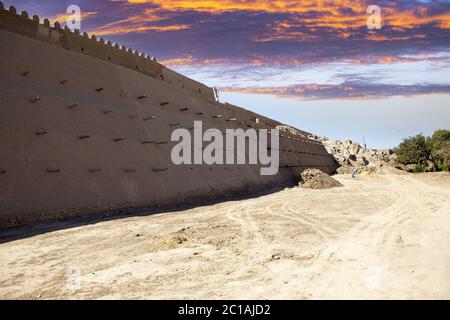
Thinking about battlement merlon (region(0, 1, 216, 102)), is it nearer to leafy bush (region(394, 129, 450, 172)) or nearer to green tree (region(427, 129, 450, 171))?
green tree (region(427, 129, 450, 171))

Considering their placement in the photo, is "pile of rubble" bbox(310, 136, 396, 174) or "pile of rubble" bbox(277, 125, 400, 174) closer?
"pile of rubble" bbox(277, 125, 400, 174)

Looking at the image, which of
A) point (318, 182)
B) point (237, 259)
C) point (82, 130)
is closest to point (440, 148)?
point (318, 182)

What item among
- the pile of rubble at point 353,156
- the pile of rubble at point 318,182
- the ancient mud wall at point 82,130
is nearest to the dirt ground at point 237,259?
the ancient mud wall at point 82,130

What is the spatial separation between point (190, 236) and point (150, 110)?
38.2ft

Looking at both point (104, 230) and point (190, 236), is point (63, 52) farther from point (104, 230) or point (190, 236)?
point (190, 236)

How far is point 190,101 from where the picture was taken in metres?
25.7

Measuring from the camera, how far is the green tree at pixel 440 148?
47.8 meters

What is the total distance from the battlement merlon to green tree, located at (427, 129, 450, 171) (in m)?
34.9

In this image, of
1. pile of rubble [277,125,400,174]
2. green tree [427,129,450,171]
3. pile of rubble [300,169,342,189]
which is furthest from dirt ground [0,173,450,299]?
pile of rubble [277,125,400,174]

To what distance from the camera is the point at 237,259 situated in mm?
7953

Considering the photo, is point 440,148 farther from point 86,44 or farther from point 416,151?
point 86,44

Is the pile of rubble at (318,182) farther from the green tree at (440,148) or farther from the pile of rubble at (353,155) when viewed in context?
the pile of rubble at (353,155)

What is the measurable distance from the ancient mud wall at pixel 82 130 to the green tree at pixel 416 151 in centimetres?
3834

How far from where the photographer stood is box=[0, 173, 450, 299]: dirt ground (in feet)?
19.7
